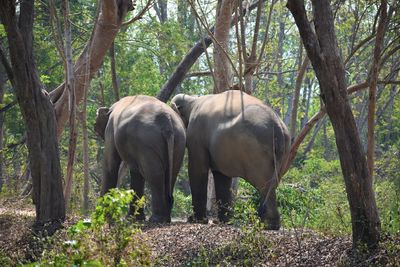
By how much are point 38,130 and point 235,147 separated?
8.42ft

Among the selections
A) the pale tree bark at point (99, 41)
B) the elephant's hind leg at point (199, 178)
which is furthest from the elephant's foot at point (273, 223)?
the pale tree bark at point (99, 41)

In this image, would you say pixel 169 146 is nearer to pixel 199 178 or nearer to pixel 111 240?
Result: pixel 199 178

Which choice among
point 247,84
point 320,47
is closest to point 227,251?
point 320,47

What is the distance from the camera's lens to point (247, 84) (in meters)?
13.8

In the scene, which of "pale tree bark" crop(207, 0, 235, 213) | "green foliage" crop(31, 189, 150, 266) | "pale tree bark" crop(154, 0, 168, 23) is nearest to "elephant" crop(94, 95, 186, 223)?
"pale tree bark" crop(207, 0, 235, 213)

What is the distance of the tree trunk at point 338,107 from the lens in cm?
788

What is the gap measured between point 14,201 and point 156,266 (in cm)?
724

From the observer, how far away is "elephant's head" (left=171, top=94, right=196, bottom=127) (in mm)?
13641

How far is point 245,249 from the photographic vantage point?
8.45 metres

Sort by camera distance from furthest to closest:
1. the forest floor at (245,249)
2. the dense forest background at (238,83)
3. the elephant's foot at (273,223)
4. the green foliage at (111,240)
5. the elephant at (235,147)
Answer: the dense forest background at (238,83), the elephant at (235,147), the elephant's foot at (273,223), the forest floor at (245,249), the green foliage at (111,240)

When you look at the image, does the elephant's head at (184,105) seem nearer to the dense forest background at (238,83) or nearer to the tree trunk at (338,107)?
the dense forest background at (238,83)

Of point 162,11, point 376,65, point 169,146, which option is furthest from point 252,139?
point 162,11

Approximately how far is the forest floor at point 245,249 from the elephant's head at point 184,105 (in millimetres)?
3845

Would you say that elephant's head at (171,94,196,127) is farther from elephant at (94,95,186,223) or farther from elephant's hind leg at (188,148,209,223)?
elephant's hind leg at (188,148,209,223)
